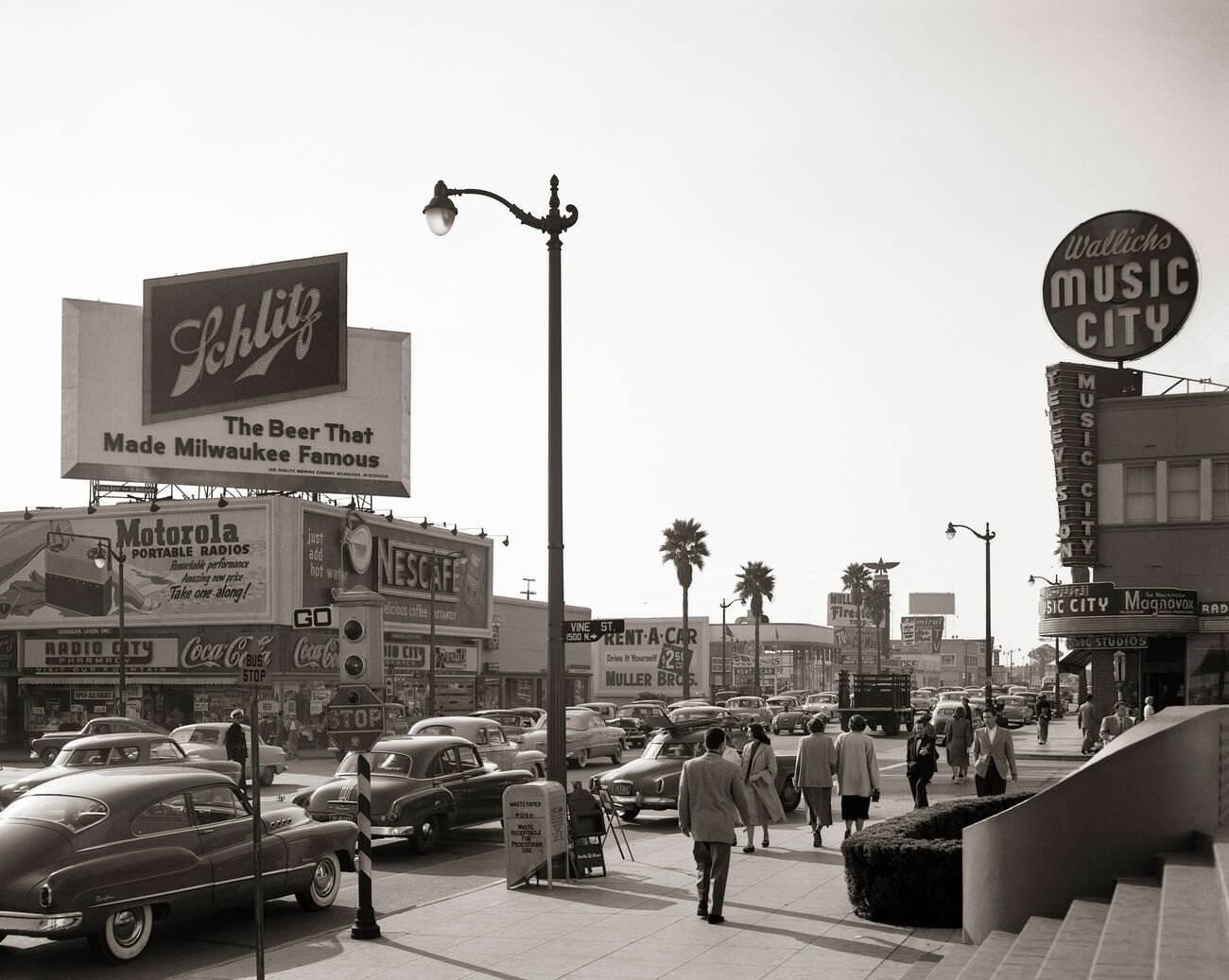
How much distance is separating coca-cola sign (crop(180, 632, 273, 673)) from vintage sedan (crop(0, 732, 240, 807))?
23104 mm

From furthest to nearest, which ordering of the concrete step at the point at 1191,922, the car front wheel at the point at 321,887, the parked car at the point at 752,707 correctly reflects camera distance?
the parked car at the point at 752,707
the car front wheel at the point at 321,887
the concrete step at the point at 1191,922

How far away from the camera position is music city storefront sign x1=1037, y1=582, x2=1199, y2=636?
38500 mm

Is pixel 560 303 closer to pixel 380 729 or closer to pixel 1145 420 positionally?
pixel 380 729

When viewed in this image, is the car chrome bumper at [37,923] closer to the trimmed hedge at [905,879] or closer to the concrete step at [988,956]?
the trimmed hedge at [905,879]

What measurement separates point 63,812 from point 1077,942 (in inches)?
330

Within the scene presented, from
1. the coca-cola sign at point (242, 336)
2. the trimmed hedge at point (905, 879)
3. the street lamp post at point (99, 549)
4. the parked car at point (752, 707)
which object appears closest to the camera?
the trimmed hedge at point (905, 879)

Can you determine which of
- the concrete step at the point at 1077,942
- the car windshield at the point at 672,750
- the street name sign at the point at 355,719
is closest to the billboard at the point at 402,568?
the car windshield at the point at 672,750

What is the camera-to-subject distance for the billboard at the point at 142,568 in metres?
47.0

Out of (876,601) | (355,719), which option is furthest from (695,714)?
(876,601)

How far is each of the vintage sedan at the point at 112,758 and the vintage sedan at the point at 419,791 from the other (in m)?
3.14

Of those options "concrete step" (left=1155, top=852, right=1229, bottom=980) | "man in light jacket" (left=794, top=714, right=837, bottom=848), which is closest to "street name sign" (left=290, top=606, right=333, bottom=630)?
"man in light jacket" (left=794, top=714, right=837, bottom=848)

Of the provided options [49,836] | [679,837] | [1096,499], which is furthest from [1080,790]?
[1096,499]

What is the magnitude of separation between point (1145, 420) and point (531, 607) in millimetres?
38895

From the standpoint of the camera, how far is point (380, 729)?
45.3 ft
